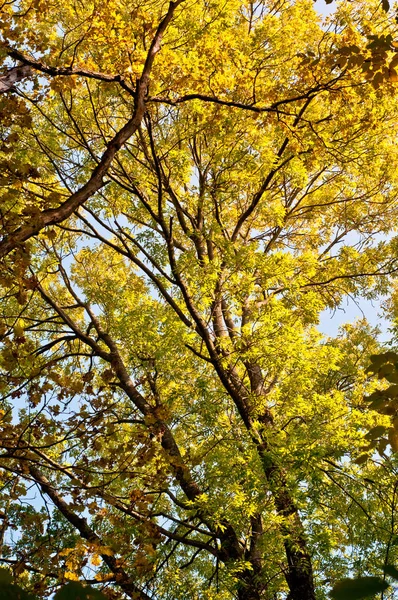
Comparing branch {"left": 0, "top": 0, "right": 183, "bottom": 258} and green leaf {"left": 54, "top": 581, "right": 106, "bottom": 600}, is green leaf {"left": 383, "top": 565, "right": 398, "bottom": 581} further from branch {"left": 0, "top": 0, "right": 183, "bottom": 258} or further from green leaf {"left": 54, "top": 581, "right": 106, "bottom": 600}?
branch {"left": 0, "top": 0, "right": 183, "bottom": 258}

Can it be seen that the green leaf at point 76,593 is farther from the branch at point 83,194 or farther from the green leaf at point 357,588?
the branch at point 83,194

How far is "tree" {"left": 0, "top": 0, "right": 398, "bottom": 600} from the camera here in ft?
13.4

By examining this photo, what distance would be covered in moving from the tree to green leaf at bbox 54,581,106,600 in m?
2.25

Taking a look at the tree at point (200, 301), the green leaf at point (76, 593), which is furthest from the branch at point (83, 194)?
the green leaf at point (76, 593)

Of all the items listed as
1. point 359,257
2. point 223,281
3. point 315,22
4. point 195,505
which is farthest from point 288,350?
point 315,22

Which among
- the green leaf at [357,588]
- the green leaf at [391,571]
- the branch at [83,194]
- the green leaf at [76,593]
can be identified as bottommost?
the green leaf at [357,588]

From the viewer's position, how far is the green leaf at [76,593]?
2.19 ft

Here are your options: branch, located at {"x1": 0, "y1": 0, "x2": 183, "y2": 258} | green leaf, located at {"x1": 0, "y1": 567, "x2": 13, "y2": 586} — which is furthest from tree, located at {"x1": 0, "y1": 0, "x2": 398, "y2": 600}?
green leaf, located at {"x1": 0, "y1": 567, "x2": 13, "y2": 586}

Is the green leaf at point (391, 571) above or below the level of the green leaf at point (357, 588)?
above


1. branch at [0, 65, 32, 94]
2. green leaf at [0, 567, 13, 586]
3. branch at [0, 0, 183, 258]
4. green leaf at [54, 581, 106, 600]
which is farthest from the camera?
branch at [0, 65, 32, 94]

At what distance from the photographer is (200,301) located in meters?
6.74

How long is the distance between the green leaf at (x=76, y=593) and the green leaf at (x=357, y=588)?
35cm

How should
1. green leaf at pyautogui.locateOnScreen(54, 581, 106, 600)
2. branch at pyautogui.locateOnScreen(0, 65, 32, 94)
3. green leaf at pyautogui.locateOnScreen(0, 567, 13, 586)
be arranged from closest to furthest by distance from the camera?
green leaf at pyautogui.locateOnScreen(54, 581, 106, 600) → green leaf at pyautogui.locateOnScreen(0, 567, 13, 586) → branch at pyautogui.locateOnScreen(0, 65, 32, 94)

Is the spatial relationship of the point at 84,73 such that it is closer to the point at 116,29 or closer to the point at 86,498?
the point at 116,29
